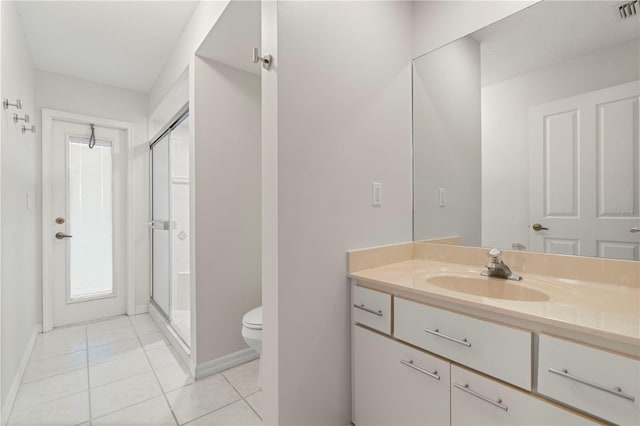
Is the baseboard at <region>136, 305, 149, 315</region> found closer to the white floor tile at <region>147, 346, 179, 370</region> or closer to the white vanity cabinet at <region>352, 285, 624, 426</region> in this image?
the white floor tile at <region>147, 346, 179, 370</region>

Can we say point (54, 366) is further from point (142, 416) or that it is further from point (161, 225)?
point (161, 225)

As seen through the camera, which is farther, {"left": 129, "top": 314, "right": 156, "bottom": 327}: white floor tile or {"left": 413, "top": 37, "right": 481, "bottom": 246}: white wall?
{"left": 129, "top": 314, "right": 156, "bottom": 327}: white floor tile

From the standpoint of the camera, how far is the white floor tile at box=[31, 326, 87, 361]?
2328 mm

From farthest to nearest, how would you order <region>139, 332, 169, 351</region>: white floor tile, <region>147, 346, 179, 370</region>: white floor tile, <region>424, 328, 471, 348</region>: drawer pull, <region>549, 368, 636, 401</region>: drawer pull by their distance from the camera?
<region>139, 332, 169, 351</region>: white floor tile
<region>147, 346, 179, 370</region>: white floor tile
<region>424, 328, 471, 348</region>: drawer pull
<region>549, 368, 636, 401</region>: drawer pull

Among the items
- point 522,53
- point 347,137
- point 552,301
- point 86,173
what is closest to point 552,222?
point 552,301

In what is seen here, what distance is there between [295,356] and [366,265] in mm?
535

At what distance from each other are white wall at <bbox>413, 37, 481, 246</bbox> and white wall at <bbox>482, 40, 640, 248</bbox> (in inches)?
2.1

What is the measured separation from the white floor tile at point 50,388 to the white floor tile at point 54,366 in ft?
0.24

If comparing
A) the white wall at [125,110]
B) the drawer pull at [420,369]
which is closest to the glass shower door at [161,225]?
the white wall at [125,110]

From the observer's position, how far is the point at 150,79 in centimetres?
297

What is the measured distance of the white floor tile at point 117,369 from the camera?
195 centimetres

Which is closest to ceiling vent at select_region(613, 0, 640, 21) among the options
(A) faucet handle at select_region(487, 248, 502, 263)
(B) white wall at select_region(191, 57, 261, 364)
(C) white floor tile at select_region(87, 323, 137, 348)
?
(A) faucet handle at select_region(487, 248, 502, 263)

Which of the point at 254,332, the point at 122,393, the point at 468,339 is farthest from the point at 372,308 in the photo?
the point at 122,393

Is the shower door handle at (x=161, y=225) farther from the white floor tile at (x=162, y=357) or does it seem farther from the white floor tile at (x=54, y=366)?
the white floor tile at (x=54, y=366)
